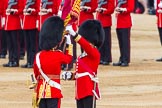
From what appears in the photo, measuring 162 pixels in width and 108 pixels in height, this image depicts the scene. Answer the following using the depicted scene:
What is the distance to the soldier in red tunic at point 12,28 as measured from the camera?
653 inches

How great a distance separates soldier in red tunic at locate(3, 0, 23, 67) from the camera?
653 inches

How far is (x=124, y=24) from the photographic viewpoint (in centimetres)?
1681

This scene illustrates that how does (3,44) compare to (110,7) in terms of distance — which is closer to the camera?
(110,7)

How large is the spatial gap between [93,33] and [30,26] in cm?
645

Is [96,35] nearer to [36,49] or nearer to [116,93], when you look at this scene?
[116,93]

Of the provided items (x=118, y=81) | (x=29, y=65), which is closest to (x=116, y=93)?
(x=118, y=81)

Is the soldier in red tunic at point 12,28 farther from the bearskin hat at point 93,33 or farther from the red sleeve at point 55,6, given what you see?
the bearskin hat at point 93,33

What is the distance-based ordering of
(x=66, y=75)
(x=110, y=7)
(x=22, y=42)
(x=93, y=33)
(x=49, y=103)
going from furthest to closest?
(x=22, y=42) → (x=110, y=7) → (x=93, y=33) → (x=66, y=75) → (x=49, y=103)

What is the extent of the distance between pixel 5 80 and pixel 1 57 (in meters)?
3.83

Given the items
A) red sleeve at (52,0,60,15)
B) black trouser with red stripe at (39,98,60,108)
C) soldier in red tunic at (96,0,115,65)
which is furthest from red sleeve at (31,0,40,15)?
black trouser with red stripe at (39,98,60,108)

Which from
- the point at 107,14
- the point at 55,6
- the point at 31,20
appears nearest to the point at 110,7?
the point at 107,14

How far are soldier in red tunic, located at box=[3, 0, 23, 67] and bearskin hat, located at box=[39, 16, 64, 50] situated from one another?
687cm

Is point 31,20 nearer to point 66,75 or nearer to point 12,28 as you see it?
A: point 12,28

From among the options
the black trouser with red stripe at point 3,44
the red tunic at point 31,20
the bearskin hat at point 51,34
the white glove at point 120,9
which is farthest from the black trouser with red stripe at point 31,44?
the bearskin hat at point 51,34
